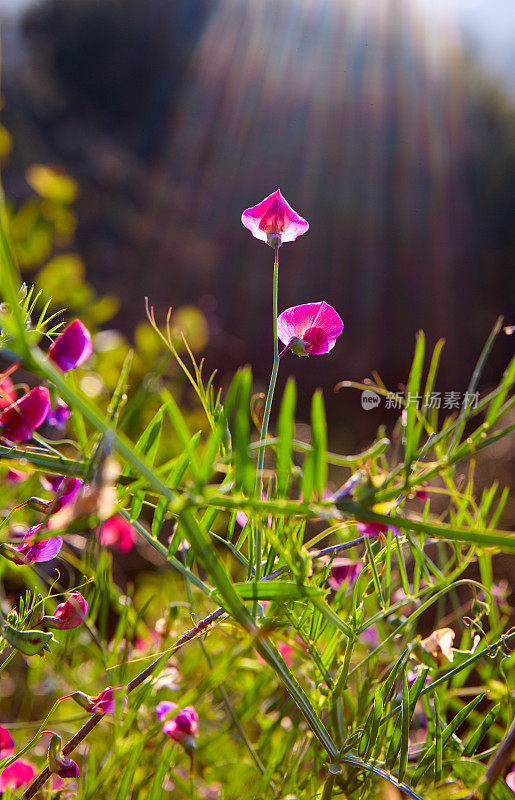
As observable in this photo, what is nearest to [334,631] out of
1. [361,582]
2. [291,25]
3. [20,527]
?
[361,582]

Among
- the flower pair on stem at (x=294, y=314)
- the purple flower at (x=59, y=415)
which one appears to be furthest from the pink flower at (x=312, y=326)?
the purple flower at (x=59, y=415)

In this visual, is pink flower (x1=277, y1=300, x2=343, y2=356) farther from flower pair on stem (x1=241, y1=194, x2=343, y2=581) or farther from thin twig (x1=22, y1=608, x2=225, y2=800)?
thin twig (x1=22, y1=608, x2=225, y2=800)

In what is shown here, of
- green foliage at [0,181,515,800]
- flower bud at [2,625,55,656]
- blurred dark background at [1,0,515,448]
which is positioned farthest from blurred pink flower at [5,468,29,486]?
blurred dark background at [1,0,515,448]

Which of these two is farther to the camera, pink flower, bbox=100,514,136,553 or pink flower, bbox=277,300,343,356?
pink flower, bbox=100,514,136,553

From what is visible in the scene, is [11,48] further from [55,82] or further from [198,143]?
[198,143]

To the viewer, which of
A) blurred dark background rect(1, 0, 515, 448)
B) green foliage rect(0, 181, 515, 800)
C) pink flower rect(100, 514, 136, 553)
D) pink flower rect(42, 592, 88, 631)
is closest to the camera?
green foliage rect(0, 181, 515, 800)

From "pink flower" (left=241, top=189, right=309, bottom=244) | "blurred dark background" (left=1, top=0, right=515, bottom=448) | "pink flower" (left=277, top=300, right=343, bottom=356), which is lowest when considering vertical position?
"blurred dark background" (left=1, top=0, right=515, bottom=448)

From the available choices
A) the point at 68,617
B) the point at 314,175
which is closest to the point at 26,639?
the point at 68,617

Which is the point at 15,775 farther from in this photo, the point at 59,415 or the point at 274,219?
the point at 274,219
